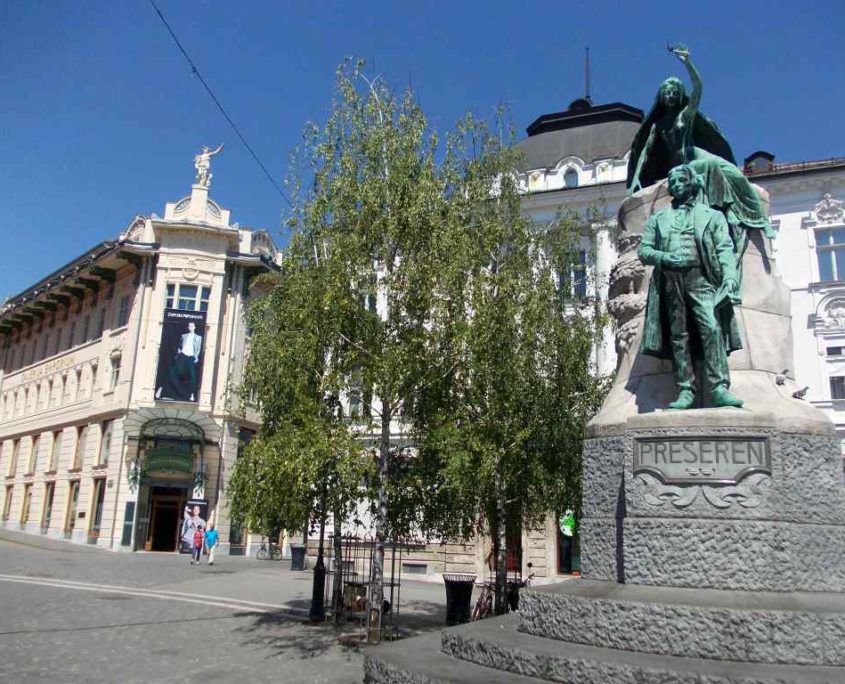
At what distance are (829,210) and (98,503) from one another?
3227 cm

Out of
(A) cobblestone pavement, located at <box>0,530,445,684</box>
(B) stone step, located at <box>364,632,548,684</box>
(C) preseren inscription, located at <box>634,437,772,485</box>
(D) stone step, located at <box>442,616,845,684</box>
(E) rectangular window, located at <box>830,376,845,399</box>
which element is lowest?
(A) cobblestone pavement, located at <box>0,530,445,684</box>

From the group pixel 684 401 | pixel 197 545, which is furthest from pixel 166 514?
pixel 684 401

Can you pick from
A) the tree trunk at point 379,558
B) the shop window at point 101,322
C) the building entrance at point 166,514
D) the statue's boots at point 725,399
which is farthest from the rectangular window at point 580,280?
the shop window at point 101,322

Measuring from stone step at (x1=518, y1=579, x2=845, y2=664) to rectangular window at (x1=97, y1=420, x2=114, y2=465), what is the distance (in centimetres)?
3271

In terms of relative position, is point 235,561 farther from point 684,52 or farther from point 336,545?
point 684,52

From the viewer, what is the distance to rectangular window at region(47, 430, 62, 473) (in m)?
38.9

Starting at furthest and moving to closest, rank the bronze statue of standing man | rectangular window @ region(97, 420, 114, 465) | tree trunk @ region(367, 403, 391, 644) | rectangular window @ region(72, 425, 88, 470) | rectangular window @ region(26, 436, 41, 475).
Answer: rectangular window @ region(26, 436, 41, 475)
rectangular window @ region(72, 425, 88, 470)
rectangular window @ region(97, 420, 114, 465)
tree trunk @ region(367, 403, 391, 644)
the bronze statue of standing man

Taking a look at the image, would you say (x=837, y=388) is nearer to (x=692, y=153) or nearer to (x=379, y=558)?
(x=379, y=558)

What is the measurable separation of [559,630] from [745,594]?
1.28 m

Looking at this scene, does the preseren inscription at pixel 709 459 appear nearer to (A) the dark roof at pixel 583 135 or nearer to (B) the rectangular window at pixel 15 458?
(A) the dark roof at pixel 583 135

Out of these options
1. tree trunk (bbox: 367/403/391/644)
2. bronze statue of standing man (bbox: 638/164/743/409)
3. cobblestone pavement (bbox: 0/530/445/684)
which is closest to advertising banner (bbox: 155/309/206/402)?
cobblestone pavement (bbox: 0/530/445/684)

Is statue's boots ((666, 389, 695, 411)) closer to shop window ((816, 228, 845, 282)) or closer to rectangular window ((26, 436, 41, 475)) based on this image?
shop window ((816, 228, 845, 282))

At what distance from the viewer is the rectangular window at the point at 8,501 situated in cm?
4302

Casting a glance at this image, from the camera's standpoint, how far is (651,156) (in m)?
7.94
